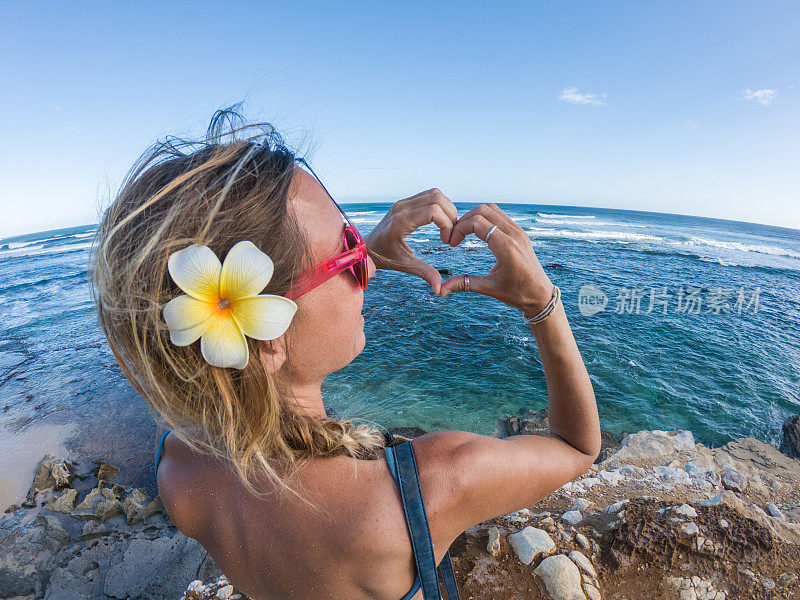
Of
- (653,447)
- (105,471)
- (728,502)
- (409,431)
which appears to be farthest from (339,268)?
(105,471)

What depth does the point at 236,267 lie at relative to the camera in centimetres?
102

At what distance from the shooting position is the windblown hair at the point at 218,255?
103 cm

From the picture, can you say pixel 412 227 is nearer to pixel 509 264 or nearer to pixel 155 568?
pixel 509 264

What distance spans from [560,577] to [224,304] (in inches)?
114

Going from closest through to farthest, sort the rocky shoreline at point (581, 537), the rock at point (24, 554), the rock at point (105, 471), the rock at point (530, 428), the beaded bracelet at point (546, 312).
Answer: the beaded bracelet at point (546, 312) < the rocky shoreline at point (581, 537) < the rock at point (24, 554) < the rock at point (105, 471) < the rock at point (530, 428)

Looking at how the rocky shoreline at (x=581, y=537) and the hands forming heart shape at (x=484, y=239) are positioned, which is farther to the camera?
the rocky shoreline at (x=581, y=537)

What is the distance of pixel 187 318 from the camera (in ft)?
3.37

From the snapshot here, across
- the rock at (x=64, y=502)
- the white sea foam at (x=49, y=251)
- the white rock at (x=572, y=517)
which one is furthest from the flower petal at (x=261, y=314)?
the white sea foam at (x=49, y=251)

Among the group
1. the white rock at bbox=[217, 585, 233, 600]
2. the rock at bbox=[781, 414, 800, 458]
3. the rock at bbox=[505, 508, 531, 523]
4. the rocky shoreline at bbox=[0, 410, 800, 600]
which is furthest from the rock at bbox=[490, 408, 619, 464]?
the white rock at bbox=[217, 585, 233, 600]

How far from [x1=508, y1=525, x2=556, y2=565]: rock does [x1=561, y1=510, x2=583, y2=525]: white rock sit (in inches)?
14.1

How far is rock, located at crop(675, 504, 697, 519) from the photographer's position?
9.73 ft

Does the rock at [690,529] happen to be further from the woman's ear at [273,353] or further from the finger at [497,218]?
the woman's ear at [273,353]

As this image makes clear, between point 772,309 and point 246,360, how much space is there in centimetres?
1882

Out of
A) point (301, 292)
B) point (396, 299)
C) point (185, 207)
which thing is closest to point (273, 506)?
point (301, 292)
